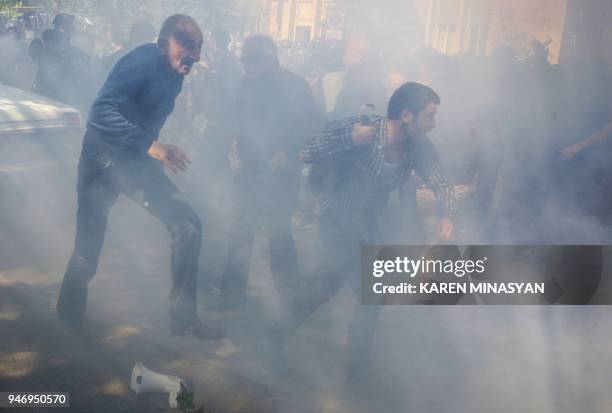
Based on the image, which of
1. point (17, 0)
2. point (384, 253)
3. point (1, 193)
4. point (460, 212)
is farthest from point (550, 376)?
point (17, 0)

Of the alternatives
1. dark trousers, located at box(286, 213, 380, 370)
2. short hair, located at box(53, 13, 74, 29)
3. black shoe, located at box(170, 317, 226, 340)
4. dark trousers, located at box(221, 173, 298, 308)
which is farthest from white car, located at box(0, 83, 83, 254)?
dark trousers, located at box(286, 213, 380, 370)

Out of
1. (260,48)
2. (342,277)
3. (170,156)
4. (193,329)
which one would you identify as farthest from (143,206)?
(260,48)

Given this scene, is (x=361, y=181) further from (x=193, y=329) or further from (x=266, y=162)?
(x=193, y=329)

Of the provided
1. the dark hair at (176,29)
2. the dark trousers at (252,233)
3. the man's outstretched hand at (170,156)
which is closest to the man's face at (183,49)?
the dark hair at (176,29)

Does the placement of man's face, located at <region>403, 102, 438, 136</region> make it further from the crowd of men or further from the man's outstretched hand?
the man's outstretched hand

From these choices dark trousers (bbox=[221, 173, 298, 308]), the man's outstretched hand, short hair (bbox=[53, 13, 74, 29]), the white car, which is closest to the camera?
the man's outstretched hand

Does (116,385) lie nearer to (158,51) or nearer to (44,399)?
(44,399)

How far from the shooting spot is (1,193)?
583 cm

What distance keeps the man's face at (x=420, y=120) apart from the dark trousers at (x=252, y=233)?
3.48 feet

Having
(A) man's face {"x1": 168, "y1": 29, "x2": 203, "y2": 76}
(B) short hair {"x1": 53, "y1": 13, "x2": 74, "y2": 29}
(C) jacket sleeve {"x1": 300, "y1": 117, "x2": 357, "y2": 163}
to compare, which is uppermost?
(B) short hair {"x1": 53, "y1": 13, "x2": 74, "y2": 29}

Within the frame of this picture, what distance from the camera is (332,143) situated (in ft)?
10.5

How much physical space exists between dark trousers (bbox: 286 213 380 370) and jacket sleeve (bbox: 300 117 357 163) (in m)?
0.28

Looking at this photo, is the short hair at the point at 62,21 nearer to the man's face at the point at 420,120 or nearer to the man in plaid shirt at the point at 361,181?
the man in plaid shirt at the point at 361,181

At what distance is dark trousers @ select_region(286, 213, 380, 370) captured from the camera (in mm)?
3217
